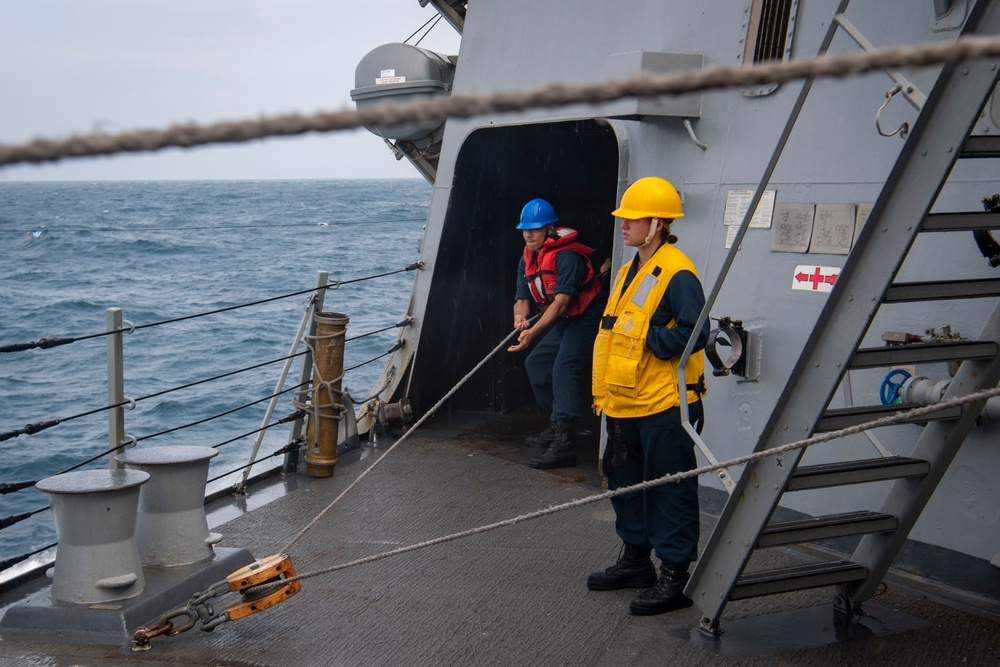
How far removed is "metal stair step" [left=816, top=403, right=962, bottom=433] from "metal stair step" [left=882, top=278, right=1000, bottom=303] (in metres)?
0.41

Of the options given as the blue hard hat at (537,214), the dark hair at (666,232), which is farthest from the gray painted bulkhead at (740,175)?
the dark hair at (666,232)

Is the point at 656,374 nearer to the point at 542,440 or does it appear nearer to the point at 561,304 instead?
the point at 561,304

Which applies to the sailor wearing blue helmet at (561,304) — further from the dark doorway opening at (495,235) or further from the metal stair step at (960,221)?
the metal stair step at (960,221)

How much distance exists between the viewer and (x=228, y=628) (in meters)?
3.71

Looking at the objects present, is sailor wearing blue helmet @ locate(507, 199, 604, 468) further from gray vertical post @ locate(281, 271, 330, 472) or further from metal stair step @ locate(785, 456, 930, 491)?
metal stair step @ locate(785, 456, 930, 491)

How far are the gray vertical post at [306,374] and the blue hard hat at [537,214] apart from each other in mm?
1438

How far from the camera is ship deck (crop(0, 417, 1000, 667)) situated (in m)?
3.43

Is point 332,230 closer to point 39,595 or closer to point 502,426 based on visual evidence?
point 502,426

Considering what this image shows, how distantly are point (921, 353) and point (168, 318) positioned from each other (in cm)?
2090

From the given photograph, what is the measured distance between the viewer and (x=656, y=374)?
3.74 m

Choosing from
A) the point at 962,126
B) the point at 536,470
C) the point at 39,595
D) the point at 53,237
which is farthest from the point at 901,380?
the point at 53,237

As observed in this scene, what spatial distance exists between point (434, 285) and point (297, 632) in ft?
12.7

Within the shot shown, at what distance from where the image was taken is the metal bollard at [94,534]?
139 inches

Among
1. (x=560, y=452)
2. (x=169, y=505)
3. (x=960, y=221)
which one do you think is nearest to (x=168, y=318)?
(x=560, y=452)
